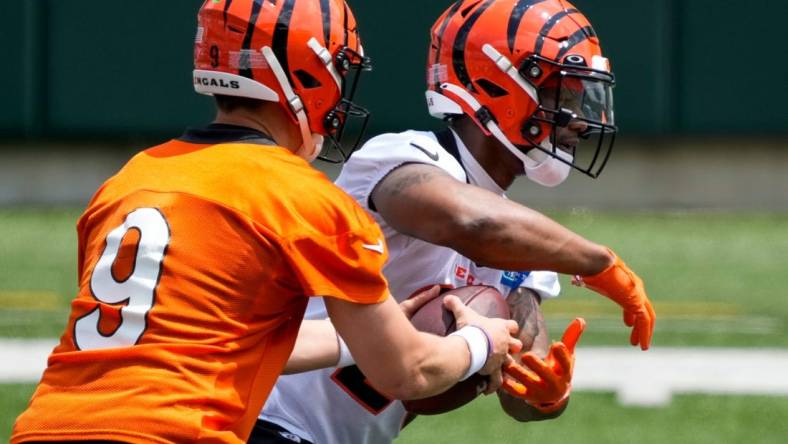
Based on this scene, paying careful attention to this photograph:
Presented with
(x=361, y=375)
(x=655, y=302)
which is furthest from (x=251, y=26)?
(x=655, y=302)

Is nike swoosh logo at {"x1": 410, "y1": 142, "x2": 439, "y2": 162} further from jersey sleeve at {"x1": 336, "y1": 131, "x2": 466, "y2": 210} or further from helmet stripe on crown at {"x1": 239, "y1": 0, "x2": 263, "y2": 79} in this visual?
helmet stripe on crown at {"x1": 239, "y1": 0, "x2": 263, "y2": 79}

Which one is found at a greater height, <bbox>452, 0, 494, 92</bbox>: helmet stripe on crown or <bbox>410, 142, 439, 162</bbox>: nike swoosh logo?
<bbox>452, 0, 494, 92</bbox>: helmet stripe on crown

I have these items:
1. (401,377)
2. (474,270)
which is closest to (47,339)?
(474,270)

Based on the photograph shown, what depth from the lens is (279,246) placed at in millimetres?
2906

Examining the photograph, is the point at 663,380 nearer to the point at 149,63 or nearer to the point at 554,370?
the point at 554,370

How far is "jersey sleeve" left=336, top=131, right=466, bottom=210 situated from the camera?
3.76m

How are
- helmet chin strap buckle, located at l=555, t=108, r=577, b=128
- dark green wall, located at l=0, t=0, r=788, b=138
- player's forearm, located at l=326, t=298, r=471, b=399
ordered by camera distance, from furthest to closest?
1. dark green wall, located at l=0, t=0, r=788, b=138
2. helmet chin strap buckle, located at l=555, t=108, r=577, b=128
3. player's forearm, located at l=326, t=298, r=471, b=399

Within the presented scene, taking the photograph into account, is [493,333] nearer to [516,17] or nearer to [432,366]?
[432,366]

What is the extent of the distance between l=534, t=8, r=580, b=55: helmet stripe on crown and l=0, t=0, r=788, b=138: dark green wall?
29.4 ft

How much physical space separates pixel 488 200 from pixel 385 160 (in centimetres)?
29

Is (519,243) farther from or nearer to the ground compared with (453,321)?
farther from the ground

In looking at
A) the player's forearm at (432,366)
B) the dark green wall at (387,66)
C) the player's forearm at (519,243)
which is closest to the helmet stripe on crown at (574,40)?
the player's forearm at (519,243)

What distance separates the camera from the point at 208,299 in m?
2.92

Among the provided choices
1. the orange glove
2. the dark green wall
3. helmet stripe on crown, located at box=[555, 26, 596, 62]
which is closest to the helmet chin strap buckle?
helmet stripe on crown, located at box=[555, 26, 596, 62]
